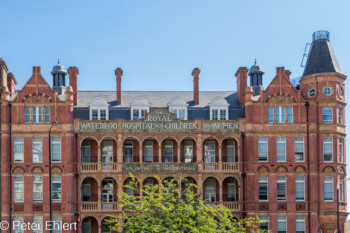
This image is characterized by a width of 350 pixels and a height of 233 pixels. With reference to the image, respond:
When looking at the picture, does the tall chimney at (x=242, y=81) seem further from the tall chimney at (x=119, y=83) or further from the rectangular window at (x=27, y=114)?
the rectangular window at (x=27, y=114)

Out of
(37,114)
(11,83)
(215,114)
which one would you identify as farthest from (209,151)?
(11,83)

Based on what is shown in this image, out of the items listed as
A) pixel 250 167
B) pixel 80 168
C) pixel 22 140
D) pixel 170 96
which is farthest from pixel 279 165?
pixel 22 140

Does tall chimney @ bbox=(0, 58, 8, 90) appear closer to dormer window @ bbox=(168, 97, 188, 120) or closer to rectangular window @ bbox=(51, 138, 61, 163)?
rectangular window @ bbox=(51, 138, 61, 163)

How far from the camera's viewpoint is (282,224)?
6191 cm

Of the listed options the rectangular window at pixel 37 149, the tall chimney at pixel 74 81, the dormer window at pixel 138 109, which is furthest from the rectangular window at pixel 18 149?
the dormer window at pixel 138 109

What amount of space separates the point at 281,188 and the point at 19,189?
24.7 meters

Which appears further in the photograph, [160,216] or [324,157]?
[324,157]

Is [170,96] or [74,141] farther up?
[170,96]

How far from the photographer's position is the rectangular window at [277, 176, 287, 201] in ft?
204

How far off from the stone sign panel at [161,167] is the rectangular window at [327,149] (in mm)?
12400

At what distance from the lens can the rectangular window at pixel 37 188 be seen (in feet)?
201

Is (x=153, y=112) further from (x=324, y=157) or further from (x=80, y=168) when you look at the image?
(x=324, y=157)

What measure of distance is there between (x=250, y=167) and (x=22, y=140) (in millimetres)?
21689

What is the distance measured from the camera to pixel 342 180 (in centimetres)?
6347
